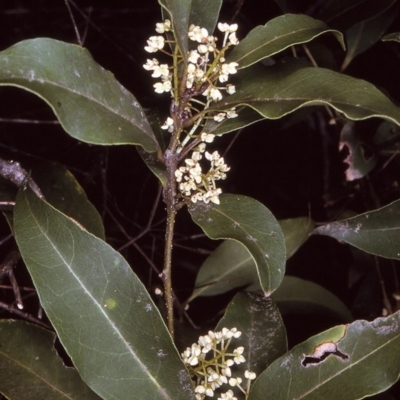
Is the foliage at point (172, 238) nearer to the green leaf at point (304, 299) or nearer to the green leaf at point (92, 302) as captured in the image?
the green leaf at point (92, 302)

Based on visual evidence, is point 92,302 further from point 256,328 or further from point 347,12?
point 347,12

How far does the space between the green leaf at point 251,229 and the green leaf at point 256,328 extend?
275 mm

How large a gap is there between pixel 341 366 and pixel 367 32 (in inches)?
53.2

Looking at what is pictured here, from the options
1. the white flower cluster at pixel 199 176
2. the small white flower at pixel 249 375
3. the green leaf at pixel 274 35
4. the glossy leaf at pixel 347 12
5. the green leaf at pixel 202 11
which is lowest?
the small white flower at pixel 249 375

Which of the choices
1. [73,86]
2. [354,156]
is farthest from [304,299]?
[73,86]

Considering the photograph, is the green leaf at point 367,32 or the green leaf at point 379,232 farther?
the green leaf at point 367,32

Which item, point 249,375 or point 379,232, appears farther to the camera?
point 379,232

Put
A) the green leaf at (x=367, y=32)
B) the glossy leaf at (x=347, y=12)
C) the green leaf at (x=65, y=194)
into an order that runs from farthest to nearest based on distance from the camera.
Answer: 1. the green leaf at (x=367, y=32)
2. the glossy leaf at (x=347, y=12)
3. the green leaf at (x=65, y=194)

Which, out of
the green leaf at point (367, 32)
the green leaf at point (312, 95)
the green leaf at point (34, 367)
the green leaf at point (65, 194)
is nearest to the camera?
the green leaf at point (312, 95)

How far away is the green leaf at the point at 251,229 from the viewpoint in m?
1.14

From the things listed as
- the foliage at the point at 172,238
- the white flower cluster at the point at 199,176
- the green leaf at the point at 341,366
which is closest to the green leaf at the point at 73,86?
the foliage at the point at 172,238

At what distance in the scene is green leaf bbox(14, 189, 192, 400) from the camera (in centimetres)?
108

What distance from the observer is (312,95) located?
41.8 inches

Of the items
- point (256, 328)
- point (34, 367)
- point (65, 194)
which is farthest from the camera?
point (65, 194)
